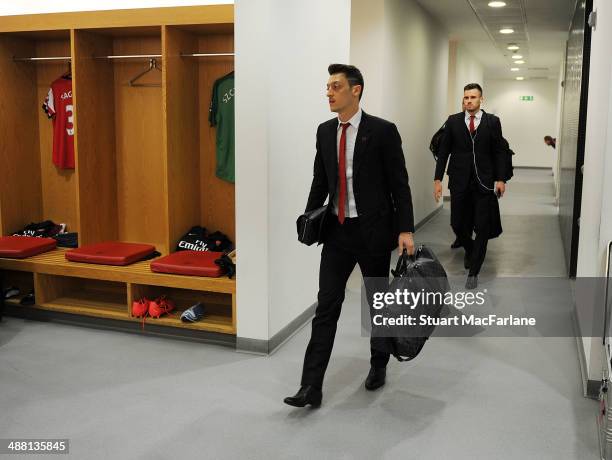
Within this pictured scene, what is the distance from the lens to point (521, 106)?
21.5m

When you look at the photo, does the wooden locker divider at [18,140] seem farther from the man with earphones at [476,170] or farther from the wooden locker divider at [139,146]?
the man with earphones at [476,170]

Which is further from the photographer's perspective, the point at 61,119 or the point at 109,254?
Result: the point at 61,119

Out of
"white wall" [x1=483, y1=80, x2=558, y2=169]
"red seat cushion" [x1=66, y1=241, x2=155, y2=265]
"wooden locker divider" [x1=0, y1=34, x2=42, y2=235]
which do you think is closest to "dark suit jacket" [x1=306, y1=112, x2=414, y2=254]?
"red seat cushion" [x1=66, y1=241, x2=155, y2=265]

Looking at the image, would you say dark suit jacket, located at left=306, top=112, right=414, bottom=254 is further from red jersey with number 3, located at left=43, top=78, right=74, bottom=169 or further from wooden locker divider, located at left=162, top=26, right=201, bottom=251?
red jersey with number 3, located at left=43, top=78, right=74, bottom=169

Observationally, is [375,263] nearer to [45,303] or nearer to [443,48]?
[45,303]

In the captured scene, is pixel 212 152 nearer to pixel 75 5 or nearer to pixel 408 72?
pixel 75 5

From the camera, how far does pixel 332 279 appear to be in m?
3.10

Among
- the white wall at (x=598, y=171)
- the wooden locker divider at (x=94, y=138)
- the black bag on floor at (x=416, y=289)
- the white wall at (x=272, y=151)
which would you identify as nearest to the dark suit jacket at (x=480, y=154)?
the white wall at (x=598, y=171)

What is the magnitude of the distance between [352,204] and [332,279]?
37 cm

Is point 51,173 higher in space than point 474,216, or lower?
higher

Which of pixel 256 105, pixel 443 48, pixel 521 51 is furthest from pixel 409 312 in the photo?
pixel 521 51

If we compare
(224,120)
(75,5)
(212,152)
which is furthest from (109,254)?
(75,5)

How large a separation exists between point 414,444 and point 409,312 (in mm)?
559

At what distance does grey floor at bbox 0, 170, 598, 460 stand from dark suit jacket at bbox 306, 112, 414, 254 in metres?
0.82
